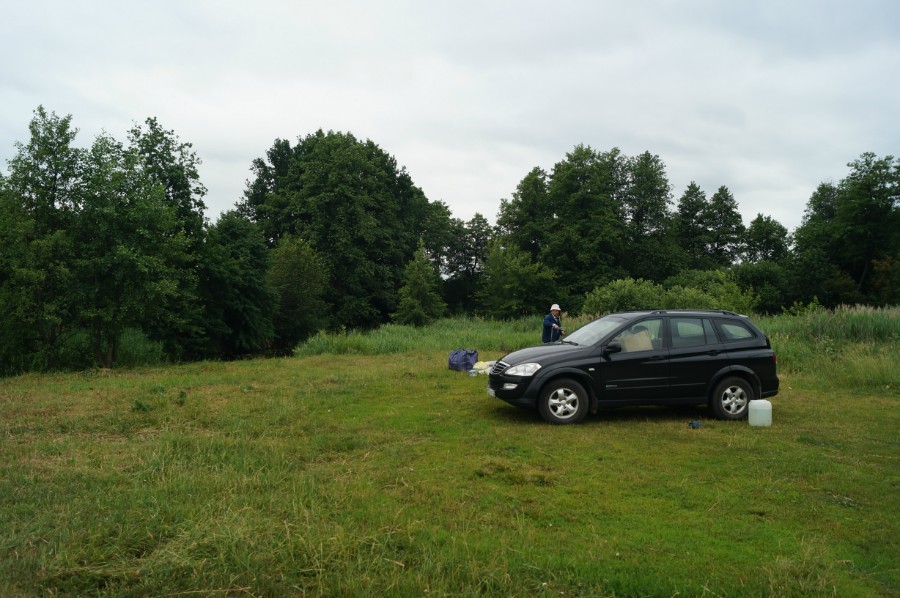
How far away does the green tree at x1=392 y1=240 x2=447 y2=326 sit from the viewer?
40.1 m

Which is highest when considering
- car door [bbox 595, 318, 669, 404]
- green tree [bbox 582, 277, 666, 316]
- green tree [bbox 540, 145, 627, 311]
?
green tree [bbox 540, 145, 627, 311]

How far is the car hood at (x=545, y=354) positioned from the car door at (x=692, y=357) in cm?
143

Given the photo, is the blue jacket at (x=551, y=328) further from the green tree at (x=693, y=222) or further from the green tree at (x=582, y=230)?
the green tree at (x=693, y=222)

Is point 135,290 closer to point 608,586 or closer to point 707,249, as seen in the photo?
point 608,586

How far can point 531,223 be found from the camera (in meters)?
52.3

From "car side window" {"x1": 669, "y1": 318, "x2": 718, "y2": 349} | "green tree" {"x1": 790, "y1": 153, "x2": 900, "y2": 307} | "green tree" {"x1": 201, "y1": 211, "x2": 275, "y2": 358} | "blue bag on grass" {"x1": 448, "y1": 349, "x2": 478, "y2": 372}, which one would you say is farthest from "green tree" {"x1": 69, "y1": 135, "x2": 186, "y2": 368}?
"green tree" {"x1": 790, "y1": 153, "x2": 900, "y2": 307}

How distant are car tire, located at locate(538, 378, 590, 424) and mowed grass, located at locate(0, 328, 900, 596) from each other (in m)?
0.27

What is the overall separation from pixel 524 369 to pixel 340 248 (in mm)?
37125

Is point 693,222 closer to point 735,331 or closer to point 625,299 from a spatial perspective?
point 625,299

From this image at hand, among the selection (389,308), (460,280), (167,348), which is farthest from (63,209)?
(460,280)

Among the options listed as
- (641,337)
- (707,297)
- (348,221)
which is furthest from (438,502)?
(348,221)

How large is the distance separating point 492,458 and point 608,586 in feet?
9.85

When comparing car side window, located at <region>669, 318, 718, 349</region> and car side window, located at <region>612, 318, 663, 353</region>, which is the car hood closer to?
car side window, located at <region>612, 318, 663, 353</region>

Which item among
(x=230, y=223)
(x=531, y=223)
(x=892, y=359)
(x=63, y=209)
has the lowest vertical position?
(x=892, y=359)
